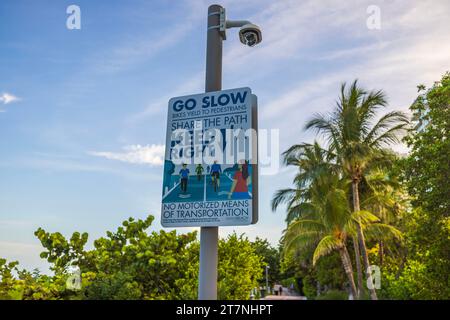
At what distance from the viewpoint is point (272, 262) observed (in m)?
60.5

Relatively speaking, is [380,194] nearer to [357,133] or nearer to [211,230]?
[357,133]

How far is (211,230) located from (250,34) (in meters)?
2.61

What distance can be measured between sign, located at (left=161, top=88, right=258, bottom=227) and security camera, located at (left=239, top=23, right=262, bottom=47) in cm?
109

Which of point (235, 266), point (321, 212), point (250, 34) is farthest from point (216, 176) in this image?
point (321, 212)

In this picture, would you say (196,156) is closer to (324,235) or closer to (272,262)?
(324,235)

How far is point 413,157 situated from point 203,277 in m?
13.2

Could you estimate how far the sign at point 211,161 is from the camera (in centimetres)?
468

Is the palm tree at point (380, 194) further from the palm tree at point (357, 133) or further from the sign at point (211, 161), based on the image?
the sign at point (211, 161)

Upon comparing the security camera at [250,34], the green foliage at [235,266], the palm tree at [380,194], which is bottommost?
the green foliage at [235,266]

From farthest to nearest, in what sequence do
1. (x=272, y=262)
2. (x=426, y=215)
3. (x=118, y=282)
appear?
1. (x=272, y=262)
2. (x=426, y=215)
3. (x=118, y=282)

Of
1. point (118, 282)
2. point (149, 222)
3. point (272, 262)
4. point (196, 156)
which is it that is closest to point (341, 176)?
point (149, 222)

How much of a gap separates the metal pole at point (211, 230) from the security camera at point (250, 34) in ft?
1.23

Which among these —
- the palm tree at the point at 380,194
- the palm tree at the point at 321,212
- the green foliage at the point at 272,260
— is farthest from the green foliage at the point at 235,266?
the green foliage at the point at 272,260

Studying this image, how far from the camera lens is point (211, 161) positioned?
497cm
